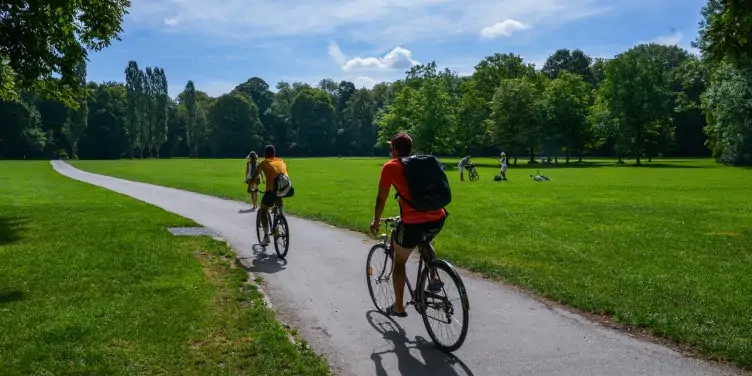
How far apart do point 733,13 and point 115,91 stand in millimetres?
108602

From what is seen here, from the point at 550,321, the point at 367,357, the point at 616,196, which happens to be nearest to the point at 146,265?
the point at 367,357

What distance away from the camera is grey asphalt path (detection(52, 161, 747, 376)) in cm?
510

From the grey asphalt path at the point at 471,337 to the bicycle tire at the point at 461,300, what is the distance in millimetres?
101

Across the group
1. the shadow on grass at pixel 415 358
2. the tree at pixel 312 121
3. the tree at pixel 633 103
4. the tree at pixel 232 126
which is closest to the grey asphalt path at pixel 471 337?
the shadow on grass at pixel 415 358

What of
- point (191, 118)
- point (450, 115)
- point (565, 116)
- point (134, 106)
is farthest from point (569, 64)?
point (134, 106)

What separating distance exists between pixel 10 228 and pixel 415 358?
40.9 feet

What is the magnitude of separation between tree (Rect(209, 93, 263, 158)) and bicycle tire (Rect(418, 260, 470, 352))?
104587mm

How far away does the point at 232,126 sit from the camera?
10788cm

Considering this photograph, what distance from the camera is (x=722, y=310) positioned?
22.0ft

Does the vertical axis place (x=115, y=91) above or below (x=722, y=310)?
above

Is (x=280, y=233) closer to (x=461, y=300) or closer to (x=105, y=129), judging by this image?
(x=461, y=300)

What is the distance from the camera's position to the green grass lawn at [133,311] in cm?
505

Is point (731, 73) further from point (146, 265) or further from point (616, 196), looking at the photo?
point (146, 265)

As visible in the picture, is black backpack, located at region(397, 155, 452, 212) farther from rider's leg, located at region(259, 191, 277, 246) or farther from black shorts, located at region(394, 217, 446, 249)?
rider's leg, located at region(259, 191, 277, 246)
